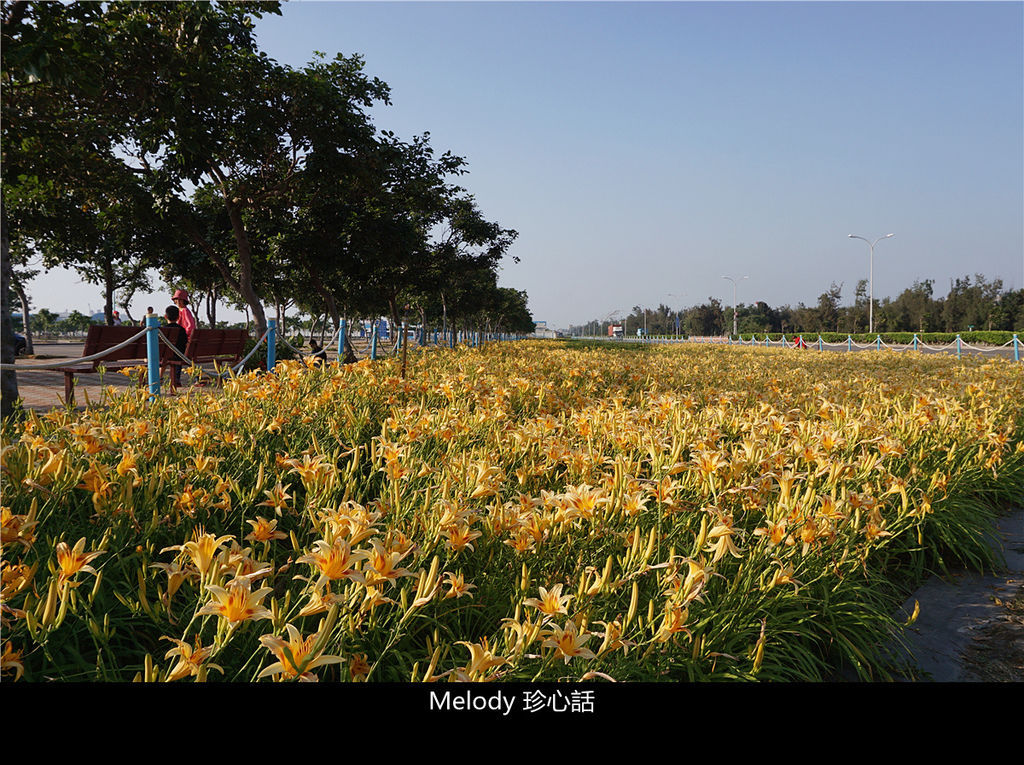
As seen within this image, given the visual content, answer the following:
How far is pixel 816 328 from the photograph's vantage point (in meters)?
63.3

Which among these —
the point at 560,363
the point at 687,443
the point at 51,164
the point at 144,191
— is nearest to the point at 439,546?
the point at 687,443

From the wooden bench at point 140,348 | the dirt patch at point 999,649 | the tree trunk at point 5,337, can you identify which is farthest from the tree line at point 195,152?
the dirt patch at point 999,649

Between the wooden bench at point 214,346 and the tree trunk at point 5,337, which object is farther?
the wooden bench at point 214,346

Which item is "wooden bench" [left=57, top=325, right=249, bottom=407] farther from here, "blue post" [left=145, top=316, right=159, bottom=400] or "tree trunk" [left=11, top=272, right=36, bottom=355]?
"tree trunk" [left=11, top=272, right=36, bottom=355]

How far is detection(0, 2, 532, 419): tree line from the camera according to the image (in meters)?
5.26

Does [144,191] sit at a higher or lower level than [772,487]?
higher

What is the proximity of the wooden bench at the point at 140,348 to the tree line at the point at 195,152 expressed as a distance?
53.7 inches

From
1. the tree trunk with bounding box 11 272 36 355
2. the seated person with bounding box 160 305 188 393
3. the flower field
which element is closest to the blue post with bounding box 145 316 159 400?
the flower field

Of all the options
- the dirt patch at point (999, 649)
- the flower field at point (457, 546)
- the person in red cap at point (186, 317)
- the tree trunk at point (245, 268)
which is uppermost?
the tree trunk at point (245, 268)

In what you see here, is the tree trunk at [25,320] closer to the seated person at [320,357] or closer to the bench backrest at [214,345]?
the seated person at [320,357]

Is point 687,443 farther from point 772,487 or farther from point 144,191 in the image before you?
point 144,191

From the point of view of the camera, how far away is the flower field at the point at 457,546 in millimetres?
1174
